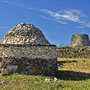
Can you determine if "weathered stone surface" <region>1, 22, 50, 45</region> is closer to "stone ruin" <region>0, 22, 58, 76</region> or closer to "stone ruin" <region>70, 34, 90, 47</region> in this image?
"stone ruin" <region>0, 22, 58, 76</region>

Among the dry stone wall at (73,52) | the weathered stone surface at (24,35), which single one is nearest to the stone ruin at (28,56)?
the weathered stone surface at (24,35)

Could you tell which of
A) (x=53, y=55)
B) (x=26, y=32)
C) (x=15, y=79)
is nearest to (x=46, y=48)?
(x=53, y=55)

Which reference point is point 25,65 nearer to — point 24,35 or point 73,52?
point 24,35

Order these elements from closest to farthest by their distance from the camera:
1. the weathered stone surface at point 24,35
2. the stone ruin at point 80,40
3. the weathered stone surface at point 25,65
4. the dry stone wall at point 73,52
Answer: the weathered stone surface at point 25,65
the weathered stone surface at point 24,35
the dry stone wall at point 73,52
the stone ruin at point 80,40

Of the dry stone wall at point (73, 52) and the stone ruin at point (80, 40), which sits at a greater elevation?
the stone ruin at point (80, 40)

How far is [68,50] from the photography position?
42062 mm

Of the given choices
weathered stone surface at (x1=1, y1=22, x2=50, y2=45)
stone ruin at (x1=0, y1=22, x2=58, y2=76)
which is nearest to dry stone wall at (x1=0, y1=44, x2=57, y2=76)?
stone ruin at (x1=0, y1=22, x2=58, y2=76)

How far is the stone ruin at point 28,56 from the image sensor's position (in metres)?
16.7

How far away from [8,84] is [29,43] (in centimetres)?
413

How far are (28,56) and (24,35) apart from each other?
1.67 metres

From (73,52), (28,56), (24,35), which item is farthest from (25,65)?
(73,52)

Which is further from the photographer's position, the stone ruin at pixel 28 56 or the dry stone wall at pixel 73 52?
the dry stone wall at pixel 73 52

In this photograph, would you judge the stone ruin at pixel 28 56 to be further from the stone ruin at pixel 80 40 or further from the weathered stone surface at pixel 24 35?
the stone ruin at pixel 80 40

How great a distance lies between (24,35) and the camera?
17.8 meters
